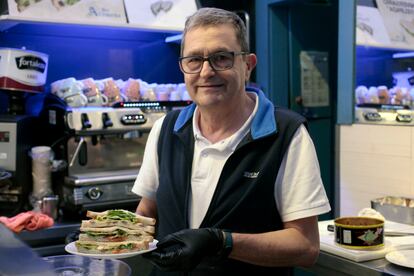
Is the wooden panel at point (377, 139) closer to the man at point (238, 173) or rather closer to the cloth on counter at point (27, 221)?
the man at point (238, 173)

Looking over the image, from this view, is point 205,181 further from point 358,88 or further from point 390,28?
point 390,28

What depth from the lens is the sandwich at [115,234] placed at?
1217mm

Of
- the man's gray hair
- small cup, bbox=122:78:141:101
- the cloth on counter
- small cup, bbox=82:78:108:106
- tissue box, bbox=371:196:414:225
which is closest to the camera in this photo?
the man's gray hair

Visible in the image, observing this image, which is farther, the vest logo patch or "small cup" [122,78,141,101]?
"small cup" [122,78,141,101]

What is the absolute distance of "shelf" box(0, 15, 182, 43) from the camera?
2377 mm

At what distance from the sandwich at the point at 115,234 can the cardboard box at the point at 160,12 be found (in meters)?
1.53

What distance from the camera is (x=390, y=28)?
253 centimetres

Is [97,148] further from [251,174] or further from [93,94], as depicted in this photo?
[251,174]

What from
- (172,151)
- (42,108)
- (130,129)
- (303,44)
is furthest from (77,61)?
(172,151)

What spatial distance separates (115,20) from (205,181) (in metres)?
1.47

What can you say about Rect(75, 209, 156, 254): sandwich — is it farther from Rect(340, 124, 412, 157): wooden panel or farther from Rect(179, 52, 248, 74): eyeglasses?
Rect(340, 124, 412, 157): wooden panel

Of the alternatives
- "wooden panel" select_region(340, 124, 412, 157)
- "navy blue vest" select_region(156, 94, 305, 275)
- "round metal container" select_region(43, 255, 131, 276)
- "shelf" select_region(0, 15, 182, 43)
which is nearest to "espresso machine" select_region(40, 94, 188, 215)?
"shelf" select_region(0, 15, 182, 43)

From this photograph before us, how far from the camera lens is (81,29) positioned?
2.84 m

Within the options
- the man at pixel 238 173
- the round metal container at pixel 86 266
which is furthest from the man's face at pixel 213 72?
the round metal container at pixel 86 266
